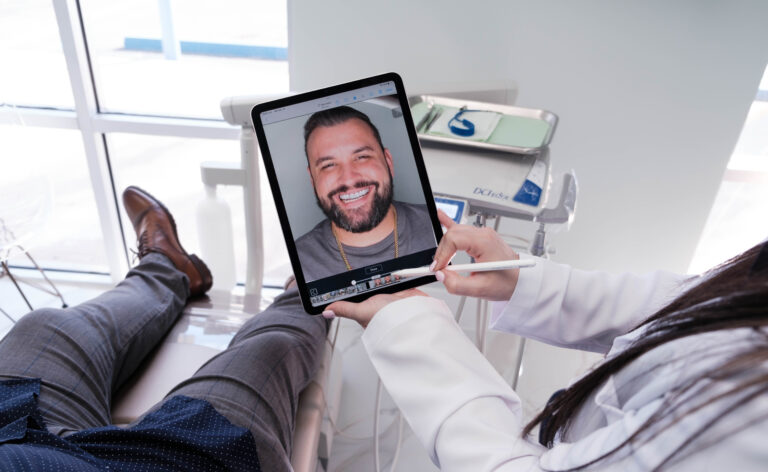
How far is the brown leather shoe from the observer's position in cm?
124

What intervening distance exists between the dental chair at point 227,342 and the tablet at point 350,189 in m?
0.30

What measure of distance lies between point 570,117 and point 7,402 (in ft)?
4.68

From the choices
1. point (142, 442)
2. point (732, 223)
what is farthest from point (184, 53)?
point (732, 223)

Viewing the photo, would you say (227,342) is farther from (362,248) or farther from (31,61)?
(31,61)

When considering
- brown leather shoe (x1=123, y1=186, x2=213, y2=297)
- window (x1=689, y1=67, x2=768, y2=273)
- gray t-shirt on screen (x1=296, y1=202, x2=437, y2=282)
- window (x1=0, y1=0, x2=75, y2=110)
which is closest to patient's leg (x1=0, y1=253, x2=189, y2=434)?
brown leather shoe (x1=123, y1=186, x2=213, y2=297)

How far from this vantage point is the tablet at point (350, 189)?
693 mm

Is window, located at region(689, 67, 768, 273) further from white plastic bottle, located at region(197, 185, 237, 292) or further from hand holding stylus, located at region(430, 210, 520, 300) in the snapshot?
white plastic bottle, located at region(197, 185, 237, 292)

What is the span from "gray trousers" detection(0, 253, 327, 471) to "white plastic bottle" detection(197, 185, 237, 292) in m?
0.25

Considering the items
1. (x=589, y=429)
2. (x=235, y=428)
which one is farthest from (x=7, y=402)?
(x=589, y=429)

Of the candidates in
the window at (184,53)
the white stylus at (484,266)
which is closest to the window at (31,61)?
the window at (184,53)

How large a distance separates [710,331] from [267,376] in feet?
2.24

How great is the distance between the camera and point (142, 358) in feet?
3.35

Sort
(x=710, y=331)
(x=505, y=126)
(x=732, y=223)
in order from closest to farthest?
(x=710, y=331), (x=505, y=126), (x=732, y=223)

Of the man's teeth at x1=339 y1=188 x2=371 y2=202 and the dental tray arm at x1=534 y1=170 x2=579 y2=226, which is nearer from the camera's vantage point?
the man's teeth at x1=339 y1=188 x2=371 y2=202
